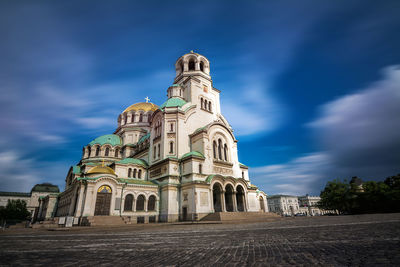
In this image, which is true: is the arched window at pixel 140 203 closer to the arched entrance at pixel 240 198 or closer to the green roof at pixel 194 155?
the green roof at pixel 194 155

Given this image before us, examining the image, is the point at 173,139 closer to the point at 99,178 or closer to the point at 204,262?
the point at 99,178

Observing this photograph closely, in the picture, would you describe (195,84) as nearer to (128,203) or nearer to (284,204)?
(128,203)

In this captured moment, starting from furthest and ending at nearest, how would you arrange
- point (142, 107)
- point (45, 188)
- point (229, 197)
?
1. point (45, 188)
2. point (142, 107)
3. point (229, 197)

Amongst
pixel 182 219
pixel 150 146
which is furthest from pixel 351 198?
pixel 150 146

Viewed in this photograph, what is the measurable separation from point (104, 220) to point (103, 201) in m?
2.90

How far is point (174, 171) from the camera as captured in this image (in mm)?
26188

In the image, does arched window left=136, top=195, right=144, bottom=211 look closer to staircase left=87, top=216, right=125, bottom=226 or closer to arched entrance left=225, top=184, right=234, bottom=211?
staircase left=87, top=216, right=125, bottom=226

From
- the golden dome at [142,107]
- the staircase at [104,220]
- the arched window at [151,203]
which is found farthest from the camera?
the golden dome at [142,107]

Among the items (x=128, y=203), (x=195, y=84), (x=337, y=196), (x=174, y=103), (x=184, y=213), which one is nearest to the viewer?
(x=128, y=203)

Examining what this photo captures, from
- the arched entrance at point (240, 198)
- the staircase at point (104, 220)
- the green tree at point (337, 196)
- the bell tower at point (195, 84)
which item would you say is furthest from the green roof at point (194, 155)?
the green tree at point (337, 196)

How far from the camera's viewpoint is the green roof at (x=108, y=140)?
38956 mm

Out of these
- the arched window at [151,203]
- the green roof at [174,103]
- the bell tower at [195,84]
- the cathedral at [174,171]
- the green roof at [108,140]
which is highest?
the bell tower at [195,84]

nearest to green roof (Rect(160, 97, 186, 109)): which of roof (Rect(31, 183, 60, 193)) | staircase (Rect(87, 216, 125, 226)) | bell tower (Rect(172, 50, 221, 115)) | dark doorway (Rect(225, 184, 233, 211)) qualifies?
bell tower (Rect(172, 50, 221, 115))

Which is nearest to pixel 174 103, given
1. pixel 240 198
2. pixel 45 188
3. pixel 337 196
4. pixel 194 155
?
pixel 194 155
